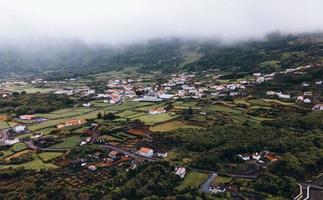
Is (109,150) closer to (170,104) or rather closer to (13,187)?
(13,187)

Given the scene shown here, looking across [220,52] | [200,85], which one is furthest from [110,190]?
[220,52]

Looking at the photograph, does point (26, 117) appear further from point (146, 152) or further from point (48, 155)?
point (146, 152)

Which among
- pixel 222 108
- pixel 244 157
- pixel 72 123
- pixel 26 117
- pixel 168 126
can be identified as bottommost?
pixel 26 117

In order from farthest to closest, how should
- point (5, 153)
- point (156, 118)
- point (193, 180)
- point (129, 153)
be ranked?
point (156, 118), point (5, 153), point (129, 153), point (193, 180)

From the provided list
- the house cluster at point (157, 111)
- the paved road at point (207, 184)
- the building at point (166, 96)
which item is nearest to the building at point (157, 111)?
the house cluster at point (157, 111)

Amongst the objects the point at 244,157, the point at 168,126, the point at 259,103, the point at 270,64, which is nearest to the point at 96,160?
the point at 168,126

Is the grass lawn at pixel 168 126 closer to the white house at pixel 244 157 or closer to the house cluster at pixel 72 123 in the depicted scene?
the house cluster at pixel 72 123

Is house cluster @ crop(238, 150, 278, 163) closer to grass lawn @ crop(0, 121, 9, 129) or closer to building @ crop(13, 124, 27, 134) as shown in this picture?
building @ crop(13, 124, 27, 134)

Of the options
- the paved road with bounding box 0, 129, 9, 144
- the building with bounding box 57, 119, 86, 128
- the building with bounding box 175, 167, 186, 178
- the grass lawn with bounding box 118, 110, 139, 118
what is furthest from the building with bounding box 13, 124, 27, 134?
the building with bounding box 175, 167, 186, 178
